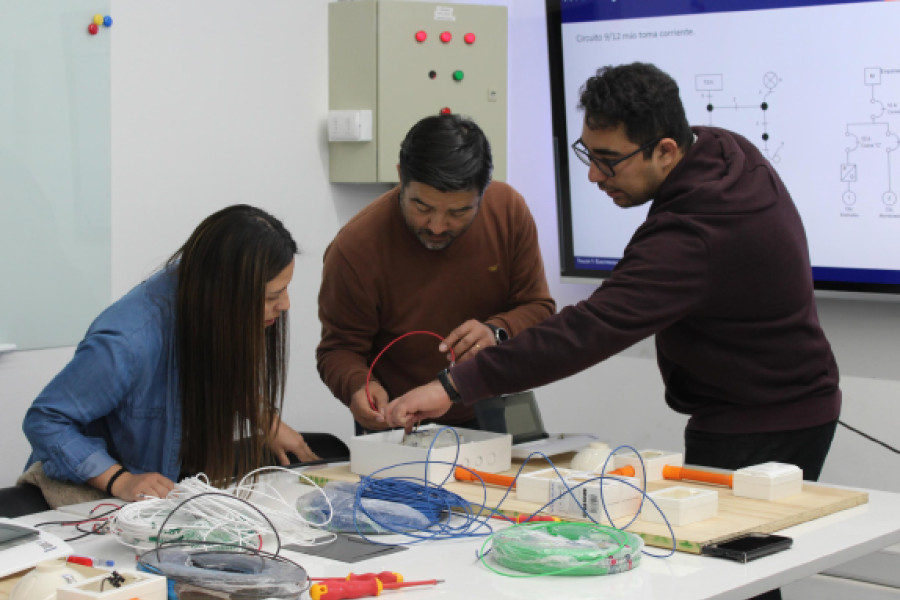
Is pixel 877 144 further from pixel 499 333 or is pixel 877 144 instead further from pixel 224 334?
pixel 224 334

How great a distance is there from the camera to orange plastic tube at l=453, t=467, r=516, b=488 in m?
1.98

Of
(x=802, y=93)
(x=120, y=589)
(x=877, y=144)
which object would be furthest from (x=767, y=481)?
(x=802, y=93)

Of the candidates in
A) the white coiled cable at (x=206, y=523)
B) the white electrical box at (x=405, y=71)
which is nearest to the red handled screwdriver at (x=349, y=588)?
the white coiled cable at (x=206, y=523)

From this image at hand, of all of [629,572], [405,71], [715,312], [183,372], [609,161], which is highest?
[405,71]

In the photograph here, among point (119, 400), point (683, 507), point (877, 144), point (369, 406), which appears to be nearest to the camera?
point (683, 507)

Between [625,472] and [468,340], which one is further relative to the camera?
[468,340]

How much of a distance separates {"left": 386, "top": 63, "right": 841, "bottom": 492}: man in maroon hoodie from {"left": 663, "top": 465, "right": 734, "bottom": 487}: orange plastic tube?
16 cm

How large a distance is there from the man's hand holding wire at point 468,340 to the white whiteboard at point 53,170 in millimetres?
1413

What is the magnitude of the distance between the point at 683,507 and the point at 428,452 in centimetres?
53

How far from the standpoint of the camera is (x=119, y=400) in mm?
1992

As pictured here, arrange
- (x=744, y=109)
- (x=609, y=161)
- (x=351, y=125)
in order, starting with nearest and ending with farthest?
(x=609, y=161) < (x=744, y=109) < (x=351, y=125)

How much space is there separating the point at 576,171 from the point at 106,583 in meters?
2.70

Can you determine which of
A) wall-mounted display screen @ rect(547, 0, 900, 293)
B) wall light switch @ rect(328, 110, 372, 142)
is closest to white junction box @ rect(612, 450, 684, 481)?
wall-mounted display screen @ rect(547, 0, 900, 293)

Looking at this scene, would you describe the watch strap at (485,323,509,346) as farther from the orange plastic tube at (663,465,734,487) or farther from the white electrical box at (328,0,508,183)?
the white electrical box at (328,0,508,183)
